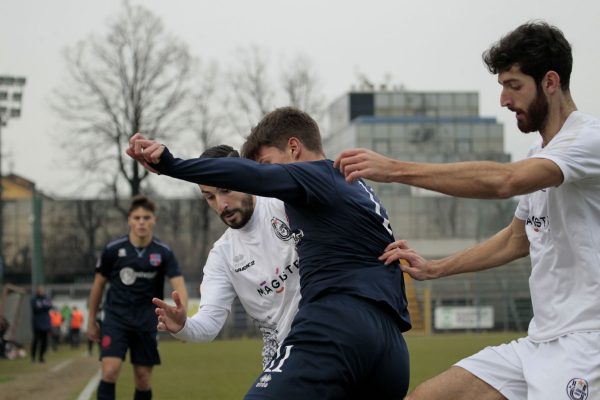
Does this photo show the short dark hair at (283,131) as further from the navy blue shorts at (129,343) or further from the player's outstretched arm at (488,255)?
the navy blue shorts at (129,343)

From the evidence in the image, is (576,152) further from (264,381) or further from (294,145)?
(264,381)

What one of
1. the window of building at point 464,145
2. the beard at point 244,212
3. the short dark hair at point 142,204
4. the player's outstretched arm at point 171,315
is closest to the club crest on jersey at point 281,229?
the beard at point 244,212

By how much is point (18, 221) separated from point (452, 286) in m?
27.4

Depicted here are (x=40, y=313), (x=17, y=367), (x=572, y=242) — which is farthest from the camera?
(x=40, y=313)

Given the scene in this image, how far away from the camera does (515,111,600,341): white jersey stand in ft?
15.6

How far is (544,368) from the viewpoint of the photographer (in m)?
4.95

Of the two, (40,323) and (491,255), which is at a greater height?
(491,255)

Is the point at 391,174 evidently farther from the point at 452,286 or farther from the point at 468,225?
the point at 468,225

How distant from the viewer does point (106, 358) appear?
35.1 ft

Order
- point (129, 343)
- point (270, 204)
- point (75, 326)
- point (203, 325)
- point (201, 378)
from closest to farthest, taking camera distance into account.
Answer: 1. point (203, 325)
2. point (270, 204)
3. point (129, 343)
4. point (201, 378)
5. point (75, 326)

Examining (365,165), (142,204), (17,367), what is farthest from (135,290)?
(17,367)

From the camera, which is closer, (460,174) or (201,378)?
(460,174)

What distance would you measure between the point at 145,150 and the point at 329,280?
3.43 ft

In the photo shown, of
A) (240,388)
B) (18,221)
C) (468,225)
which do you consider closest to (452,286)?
(468,225)
